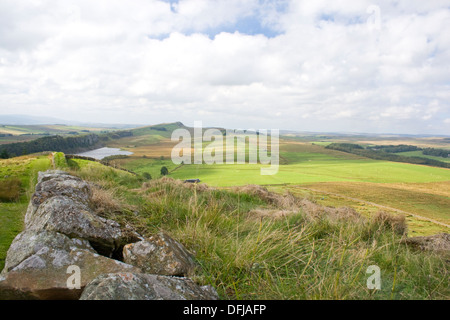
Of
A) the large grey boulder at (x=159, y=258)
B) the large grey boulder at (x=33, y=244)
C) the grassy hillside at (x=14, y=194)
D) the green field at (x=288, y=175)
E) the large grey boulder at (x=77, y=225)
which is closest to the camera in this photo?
the large grey boulder at (x=33, y=244)

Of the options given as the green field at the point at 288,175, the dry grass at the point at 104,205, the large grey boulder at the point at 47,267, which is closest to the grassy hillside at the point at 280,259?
the dry grass at the point at 104,205

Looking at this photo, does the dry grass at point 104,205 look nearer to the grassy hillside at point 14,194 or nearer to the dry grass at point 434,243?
the grassy hillside at point 14,194

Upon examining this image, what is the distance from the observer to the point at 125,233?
4355mm

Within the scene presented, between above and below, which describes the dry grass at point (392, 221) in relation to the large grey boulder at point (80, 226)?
below

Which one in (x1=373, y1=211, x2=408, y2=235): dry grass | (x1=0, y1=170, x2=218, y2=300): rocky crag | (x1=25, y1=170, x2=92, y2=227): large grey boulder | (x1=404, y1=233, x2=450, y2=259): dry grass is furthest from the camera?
(x1=373, y1=211, x2=408, y2=235): dry grass

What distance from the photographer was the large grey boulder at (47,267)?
2723mm

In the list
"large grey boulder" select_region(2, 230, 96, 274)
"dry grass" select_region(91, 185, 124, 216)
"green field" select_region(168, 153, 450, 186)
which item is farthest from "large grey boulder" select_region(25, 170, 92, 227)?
"green field" select_region(168, 153, 450, 186)

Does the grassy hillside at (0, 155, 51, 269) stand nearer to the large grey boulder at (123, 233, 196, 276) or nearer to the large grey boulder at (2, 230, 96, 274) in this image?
the large grey boulder at (2, 230, 96, 274)

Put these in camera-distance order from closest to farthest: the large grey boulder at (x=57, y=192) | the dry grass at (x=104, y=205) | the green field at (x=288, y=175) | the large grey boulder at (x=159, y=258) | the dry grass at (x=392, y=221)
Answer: the large grey boulder at (x=159, y=258), the large grey boulder at (x=57, y=192), the dry grass at (x=104, y=205), the dry grass at (x=392, y=221), the green field at (x=288, y=175)

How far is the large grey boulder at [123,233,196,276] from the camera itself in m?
3.44

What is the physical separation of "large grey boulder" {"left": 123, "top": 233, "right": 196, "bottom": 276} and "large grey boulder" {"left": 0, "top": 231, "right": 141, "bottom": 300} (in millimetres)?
287

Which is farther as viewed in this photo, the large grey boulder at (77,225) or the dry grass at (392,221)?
the dry grass at (392,221)
